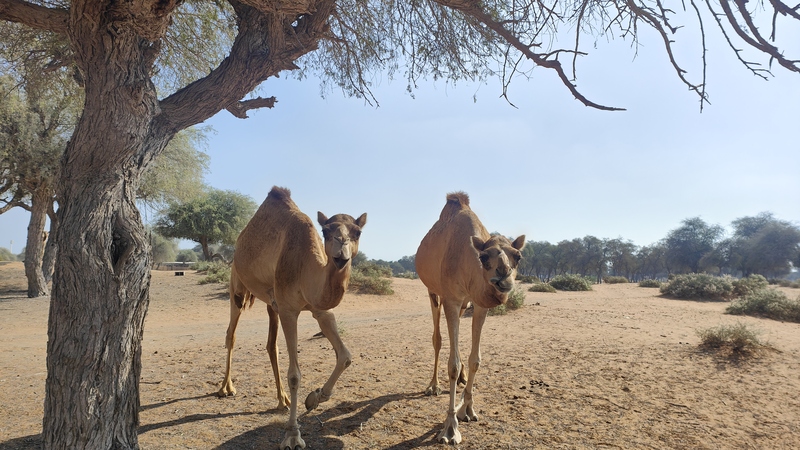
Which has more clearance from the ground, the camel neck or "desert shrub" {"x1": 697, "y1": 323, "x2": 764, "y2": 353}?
the camel neck

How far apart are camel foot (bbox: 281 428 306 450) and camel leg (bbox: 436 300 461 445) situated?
4.54 feet

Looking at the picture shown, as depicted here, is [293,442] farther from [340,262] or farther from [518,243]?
[518,243]

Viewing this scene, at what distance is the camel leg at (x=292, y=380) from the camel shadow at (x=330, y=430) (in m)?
0.18

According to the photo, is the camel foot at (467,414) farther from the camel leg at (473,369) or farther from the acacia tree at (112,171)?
the acacia tree at (112,171)

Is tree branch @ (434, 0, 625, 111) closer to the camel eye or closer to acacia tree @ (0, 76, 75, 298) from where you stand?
the camel eye

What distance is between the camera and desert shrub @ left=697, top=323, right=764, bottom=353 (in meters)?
8.23

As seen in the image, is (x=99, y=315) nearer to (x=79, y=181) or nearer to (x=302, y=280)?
(x=79, y=181)

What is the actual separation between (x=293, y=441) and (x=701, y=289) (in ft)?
A: 72.9

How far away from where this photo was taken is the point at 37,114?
63.7ft

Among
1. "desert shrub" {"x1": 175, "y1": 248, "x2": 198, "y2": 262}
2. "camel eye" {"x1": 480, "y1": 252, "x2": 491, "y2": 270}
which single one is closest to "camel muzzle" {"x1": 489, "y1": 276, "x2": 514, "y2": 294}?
"camel eye" {"x1": 480, "y1": 252, "x2": 491, "y2": 270}

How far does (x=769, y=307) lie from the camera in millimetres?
14180

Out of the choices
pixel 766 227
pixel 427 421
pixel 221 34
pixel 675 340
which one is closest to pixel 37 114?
pixel 221 34

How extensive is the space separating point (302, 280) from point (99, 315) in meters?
1.98

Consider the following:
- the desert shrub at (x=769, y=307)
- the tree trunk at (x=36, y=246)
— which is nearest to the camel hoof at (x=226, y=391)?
the desert shrub at (x=769, y=307)
